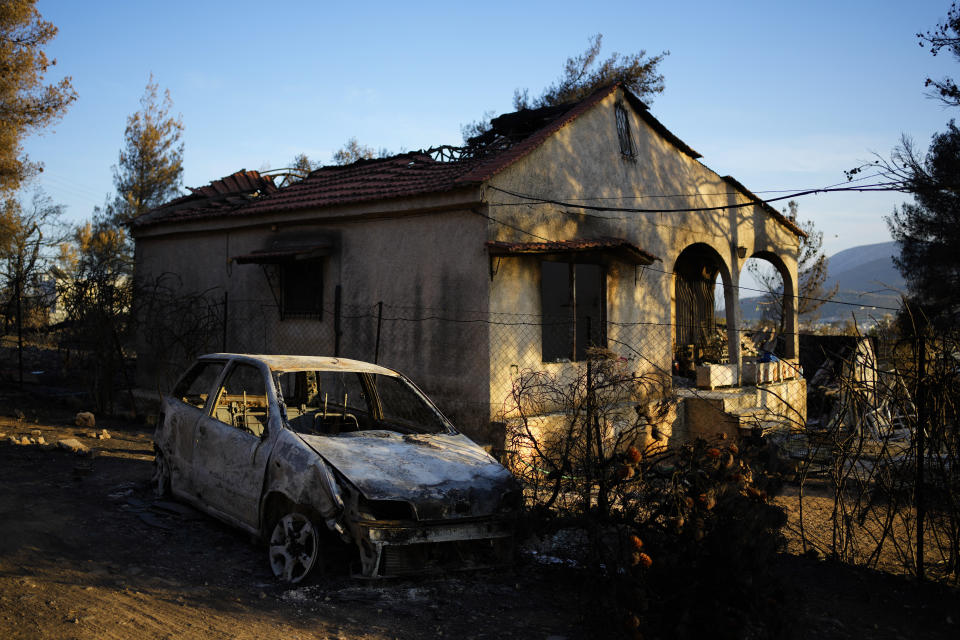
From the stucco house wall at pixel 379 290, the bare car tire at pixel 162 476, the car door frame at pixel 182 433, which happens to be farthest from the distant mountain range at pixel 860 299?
the bare car tire at pixel 162 476

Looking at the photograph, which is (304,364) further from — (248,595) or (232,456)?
(248,595)

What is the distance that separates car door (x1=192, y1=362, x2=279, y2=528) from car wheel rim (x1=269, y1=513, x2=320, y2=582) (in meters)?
0.40

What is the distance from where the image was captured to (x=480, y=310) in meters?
9.80

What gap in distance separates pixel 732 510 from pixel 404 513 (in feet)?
6.53

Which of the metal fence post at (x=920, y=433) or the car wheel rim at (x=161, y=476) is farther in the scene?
the car wheel rim at (x=161, y=476)

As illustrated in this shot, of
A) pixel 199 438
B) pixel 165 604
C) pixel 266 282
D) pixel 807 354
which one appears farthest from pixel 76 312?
pixel 807 354

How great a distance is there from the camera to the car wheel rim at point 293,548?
15.3ft

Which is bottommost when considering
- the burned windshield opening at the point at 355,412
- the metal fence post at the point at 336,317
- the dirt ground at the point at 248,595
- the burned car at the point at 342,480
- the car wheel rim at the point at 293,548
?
the dirt ground at the point at 248,595

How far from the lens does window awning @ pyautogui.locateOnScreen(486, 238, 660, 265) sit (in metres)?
9.54

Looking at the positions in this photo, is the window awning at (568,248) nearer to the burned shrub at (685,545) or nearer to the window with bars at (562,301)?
the window with bars at (562,301)

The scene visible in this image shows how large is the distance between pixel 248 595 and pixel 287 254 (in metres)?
7.71

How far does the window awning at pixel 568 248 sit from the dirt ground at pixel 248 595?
500 centimetres

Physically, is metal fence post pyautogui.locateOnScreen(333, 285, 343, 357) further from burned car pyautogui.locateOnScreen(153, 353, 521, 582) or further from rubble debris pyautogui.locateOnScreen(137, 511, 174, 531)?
rubble debris pyautogui.locateOnScreen(137, 511, 174, 531)

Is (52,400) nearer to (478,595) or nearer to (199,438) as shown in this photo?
(199,438)
